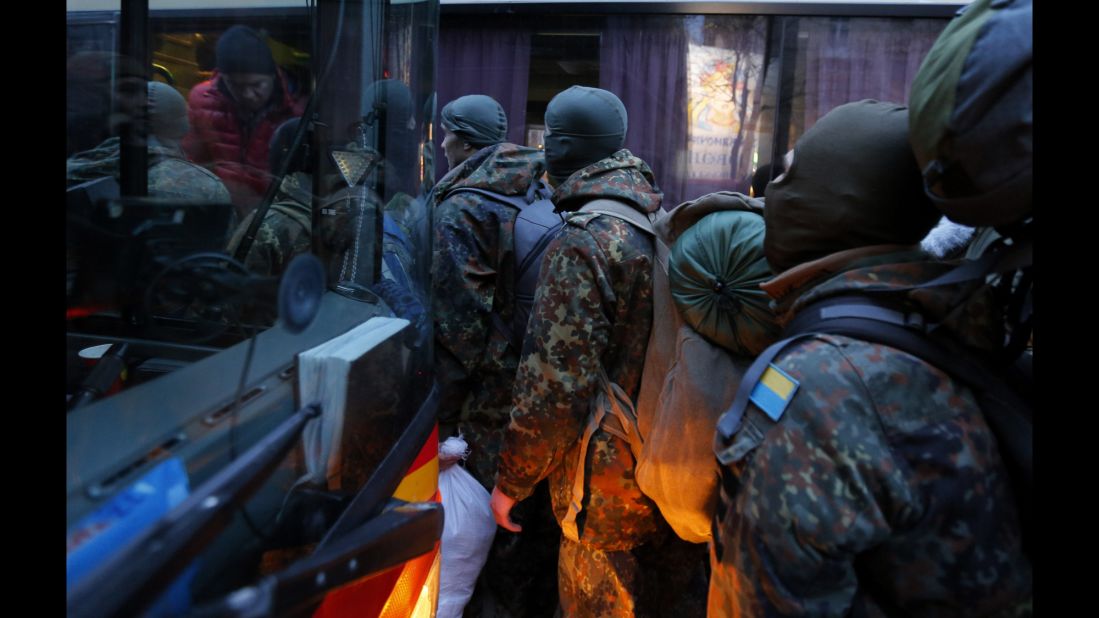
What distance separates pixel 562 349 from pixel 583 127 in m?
0.84

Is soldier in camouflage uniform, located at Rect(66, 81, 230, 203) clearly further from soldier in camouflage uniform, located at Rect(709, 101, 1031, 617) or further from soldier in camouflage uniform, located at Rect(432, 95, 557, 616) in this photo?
soldier in camouflage uniform, located at Rect(432, 95, 557, 616)

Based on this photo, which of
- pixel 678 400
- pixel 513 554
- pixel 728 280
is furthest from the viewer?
pixel 513 554

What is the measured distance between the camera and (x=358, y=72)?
1.62 meters

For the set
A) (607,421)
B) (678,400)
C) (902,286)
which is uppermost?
(902,286)

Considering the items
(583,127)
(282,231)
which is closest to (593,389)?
(583,127)

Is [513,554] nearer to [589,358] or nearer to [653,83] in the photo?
[589,358]

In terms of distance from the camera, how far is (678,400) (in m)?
1.96

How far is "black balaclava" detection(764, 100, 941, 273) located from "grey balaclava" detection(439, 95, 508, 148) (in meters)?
2.34

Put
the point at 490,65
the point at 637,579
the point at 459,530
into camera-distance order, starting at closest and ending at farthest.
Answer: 1. the point at 637,579
2. the point at 459,530
3. the point at 490,65

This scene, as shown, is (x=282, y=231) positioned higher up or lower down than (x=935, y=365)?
higher up

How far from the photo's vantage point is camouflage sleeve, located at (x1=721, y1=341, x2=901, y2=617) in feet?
3.77

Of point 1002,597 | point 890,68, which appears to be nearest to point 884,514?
point 1002,597

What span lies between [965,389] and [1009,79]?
44 centimetres

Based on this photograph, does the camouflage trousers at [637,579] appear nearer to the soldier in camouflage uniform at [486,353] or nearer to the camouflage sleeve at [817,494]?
the soldier in camouflage uniform at [486,353]
